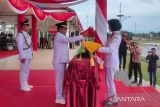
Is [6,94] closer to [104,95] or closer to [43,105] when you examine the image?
[43,105]

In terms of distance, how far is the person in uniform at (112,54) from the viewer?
20.5 feet

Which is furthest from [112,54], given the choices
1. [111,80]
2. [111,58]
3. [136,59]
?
[136,59]

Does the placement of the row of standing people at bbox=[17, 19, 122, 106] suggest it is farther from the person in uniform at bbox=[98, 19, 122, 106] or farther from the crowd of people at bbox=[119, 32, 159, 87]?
the crowd of people at bbox=[119, 32, 159, 87]

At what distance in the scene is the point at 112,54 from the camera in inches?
250

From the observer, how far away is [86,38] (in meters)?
6.47

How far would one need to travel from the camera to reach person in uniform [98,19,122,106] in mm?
6246

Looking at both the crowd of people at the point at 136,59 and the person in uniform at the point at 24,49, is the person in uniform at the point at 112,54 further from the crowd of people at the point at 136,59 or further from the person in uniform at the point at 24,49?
the crowd of people at the point at 136,59

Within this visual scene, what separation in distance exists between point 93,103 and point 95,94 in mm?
144

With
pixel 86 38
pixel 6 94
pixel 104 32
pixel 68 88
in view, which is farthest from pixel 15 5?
pixel 68 88

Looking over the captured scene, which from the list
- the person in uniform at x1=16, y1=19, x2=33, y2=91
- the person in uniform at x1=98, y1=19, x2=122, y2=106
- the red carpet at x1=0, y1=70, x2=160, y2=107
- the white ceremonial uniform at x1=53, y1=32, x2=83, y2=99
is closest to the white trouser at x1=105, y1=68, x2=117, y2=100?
the person in uniform at x1=98, y1=19, x2=122, y2=106

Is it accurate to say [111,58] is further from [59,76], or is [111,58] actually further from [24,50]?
[24,50]

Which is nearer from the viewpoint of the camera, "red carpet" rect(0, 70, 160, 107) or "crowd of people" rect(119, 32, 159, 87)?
"red carpet" rect(0, 70, 160, 107)

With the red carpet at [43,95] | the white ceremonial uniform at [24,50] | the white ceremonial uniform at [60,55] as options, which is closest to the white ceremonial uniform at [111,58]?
the red carpet at [43,95]

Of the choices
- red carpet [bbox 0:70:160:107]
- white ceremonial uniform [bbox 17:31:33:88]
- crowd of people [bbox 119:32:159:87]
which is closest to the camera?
red carpet [bbox 0:70:160:107]
